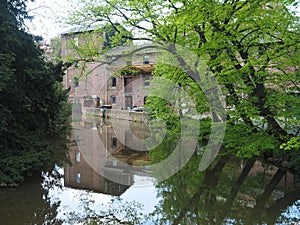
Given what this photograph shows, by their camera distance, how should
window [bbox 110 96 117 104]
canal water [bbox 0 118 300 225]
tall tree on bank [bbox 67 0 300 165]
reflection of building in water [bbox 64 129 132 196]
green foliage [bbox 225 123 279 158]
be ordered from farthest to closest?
window [bbox 110 96 117 104] → reflection of building in water [bbox 64 129 132 196] → green foliage [bbox 225 123 279 158] → tall tree on bank [bbox 67 0 300 165] → canal water [bbox 0 118 300 225]

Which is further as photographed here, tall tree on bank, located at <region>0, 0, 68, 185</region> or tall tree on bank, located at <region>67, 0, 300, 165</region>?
tall tree on bank, located at <region>0, 0, 68, 185</region>

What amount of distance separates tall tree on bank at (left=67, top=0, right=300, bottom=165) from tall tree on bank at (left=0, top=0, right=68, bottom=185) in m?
1.67

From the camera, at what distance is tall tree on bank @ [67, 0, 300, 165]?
5.67 m

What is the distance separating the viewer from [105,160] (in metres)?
9.63

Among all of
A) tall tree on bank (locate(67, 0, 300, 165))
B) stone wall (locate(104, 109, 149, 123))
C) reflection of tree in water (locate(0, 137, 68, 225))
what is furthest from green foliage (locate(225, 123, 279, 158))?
stone wall (locate(104, 109, 149, 123))

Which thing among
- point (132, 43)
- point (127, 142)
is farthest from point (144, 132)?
point (132, 43)

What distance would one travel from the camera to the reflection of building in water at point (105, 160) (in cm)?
718

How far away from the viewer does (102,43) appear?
861 centimetres

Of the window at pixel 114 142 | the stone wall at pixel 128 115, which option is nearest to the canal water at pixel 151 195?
the window at pixel 114 142

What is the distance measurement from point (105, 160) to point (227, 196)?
483cm

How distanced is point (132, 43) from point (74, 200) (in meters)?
5.11

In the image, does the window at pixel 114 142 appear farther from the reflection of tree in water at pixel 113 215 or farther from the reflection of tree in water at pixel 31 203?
the reflection of tree in water at pixel 113 215

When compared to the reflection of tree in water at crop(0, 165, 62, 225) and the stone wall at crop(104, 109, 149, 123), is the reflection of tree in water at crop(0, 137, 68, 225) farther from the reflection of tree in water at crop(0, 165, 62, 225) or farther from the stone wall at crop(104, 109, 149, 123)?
the stone wall at crop(104, 109, 149, 123)

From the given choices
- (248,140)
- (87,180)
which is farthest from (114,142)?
(248,140)
